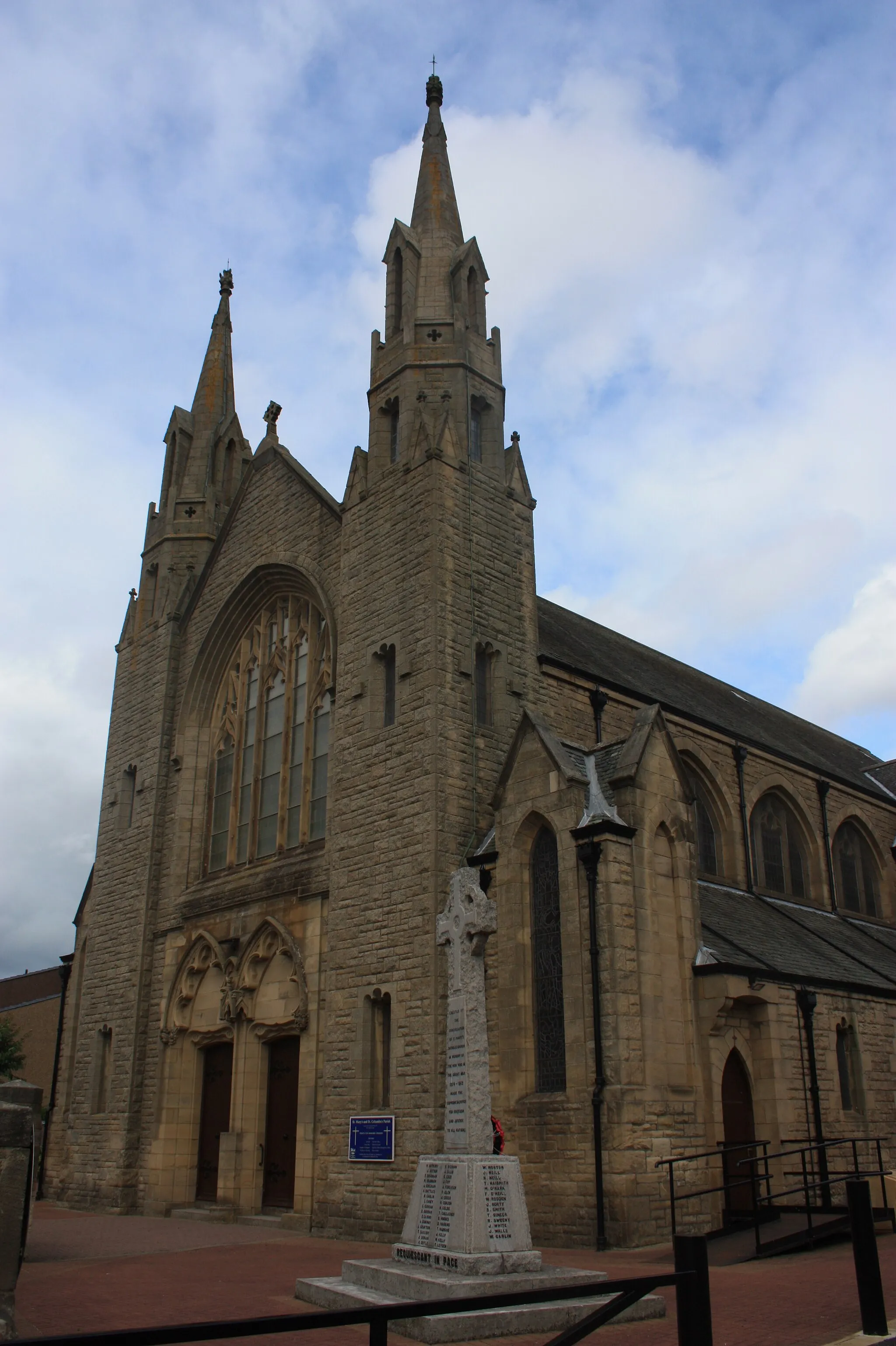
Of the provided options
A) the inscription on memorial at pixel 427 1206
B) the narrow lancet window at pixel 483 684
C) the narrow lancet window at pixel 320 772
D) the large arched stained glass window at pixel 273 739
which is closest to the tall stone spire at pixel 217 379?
the large arched stained glass window at pixel 273 739

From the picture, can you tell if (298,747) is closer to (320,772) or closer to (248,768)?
(320,772)

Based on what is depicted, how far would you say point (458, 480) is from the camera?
1995 cm

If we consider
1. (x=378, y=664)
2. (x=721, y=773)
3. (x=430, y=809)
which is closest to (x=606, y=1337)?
(x=430, y=809)

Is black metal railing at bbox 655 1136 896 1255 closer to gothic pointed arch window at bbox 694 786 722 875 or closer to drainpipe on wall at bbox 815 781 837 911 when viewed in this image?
gothic pointed arch window at bbox 694 786 722 875

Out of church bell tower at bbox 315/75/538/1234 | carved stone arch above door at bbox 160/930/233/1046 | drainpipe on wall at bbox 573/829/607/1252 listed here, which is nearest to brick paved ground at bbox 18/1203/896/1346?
drainpipe on wall at bbox 573/829/607/1252

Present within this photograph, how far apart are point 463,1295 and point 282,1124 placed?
1162cm

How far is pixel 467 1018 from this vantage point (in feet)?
34.0

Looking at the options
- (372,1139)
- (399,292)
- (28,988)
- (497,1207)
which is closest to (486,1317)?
(497,1207)

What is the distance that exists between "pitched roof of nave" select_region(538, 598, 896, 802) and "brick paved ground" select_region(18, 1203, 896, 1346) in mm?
10520

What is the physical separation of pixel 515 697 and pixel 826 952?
7.76 m

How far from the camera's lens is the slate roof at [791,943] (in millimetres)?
17094

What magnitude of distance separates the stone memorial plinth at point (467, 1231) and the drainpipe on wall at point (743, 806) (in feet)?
47.1

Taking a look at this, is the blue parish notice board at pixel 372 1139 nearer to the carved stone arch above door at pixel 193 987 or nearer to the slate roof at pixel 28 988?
the carved stone arch above door at pixel 193 987

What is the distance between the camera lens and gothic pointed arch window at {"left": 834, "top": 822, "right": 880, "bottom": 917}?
1093 inches
